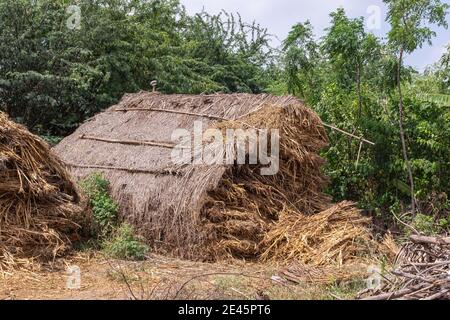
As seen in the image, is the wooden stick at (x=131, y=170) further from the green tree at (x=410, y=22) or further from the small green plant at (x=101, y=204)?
the green tree at (x=410, y=22)

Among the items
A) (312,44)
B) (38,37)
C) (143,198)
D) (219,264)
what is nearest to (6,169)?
(143,198)

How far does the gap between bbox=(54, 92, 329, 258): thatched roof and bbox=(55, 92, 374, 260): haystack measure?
15 mm

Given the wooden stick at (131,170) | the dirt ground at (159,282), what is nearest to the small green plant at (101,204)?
the wooden stick at (131,170)

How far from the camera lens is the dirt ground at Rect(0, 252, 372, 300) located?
5941 millimetres

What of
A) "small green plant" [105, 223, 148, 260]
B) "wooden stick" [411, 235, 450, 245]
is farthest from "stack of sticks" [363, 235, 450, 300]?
"small green plant" [105, 223, 148, 260]

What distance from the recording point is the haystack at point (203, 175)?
8.28 meters

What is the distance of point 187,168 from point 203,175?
0.37 metres

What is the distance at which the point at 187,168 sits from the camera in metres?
8.62

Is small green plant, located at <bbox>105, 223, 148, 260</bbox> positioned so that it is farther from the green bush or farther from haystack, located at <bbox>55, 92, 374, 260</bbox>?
haystack, located at <bbox>55, 92, 374, 260</bbox>

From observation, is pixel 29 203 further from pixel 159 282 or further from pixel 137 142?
pixel 137 142

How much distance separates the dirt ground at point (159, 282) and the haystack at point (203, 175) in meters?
0.50
